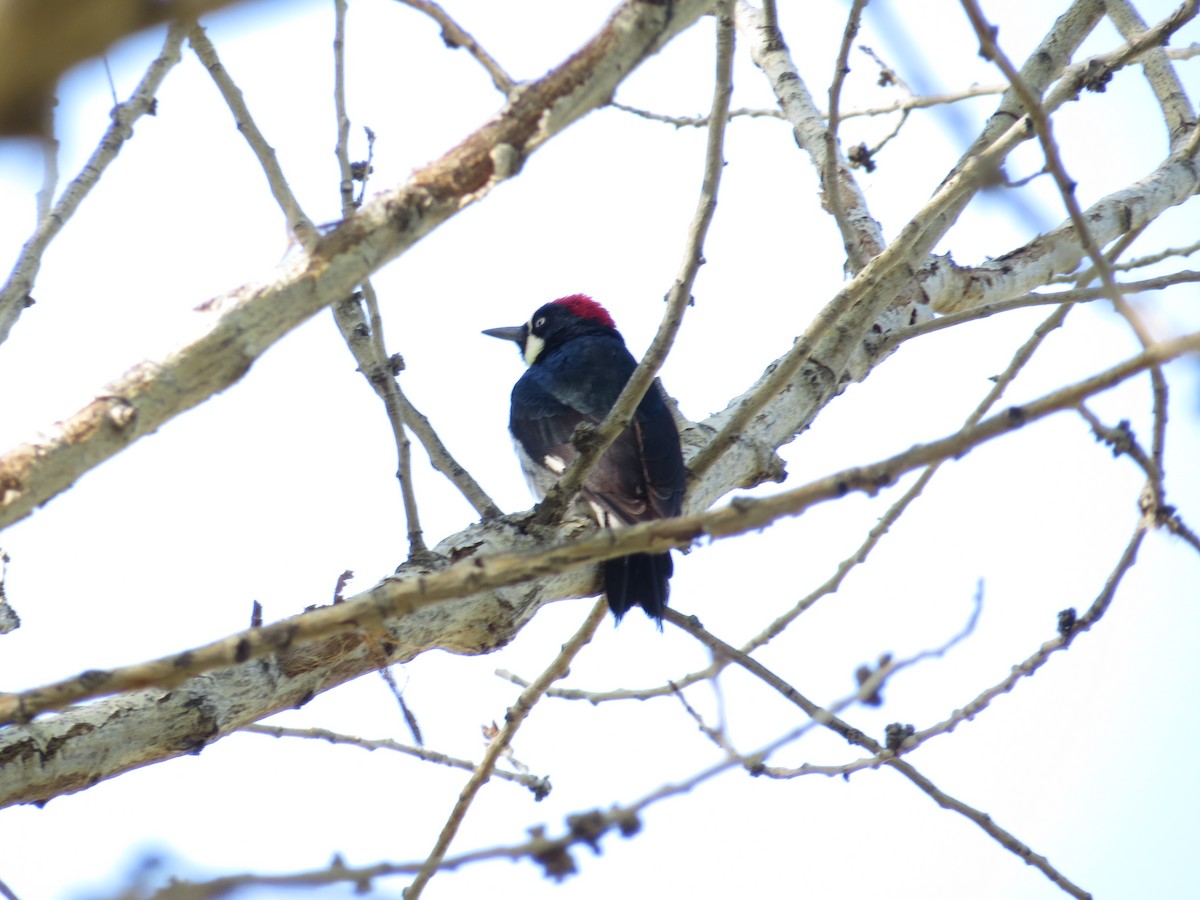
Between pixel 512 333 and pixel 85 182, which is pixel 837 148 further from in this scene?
pixel 512 333

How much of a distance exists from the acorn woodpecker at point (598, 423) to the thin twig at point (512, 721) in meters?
0.24

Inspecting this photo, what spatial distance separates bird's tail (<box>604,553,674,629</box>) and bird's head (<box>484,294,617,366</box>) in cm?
281

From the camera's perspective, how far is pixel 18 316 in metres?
2.83

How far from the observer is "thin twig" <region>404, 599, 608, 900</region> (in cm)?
292

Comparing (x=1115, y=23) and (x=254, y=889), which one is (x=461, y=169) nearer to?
(x=254, y=889)

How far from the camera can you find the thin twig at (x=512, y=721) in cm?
292

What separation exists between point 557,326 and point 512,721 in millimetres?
3729

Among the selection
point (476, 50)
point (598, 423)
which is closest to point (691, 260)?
point (476, 50)

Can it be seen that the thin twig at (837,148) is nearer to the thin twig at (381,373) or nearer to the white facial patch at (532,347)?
the thin twig at (381,373)

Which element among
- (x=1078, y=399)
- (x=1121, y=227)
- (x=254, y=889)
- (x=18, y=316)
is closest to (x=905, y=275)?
(x=1121, y=227)

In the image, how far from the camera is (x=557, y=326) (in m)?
6.59

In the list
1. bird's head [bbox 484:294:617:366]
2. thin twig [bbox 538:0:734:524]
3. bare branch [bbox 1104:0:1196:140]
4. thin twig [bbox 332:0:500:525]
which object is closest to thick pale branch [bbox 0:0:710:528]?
thin twig [bbox 538:0:734:524]

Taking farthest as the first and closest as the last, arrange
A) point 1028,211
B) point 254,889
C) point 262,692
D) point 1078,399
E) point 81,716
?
1. point 262,692
2. point 81,716
3. point 1028,211
4. point 1078,399
5. point 254,889

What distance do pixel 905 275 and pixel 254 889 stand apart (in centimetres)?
249
